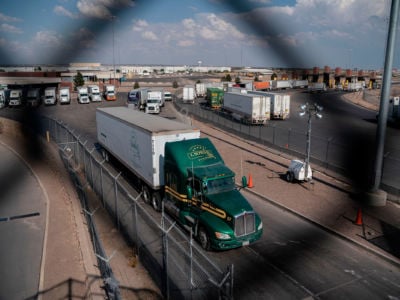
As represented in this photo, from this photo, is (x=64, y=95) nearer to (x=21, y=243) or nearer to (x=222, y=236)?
(x=21, y=243)

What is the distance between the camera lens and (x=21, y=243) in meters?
9.05

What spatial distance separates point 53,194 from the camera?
12688 millimetres

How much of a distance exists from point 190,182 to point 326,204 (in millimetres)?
5909

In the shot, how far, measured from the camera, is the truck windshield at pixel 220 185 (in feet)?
32.1

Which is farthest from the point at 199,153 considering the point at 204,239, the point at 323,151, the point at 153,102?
the point at 153,102

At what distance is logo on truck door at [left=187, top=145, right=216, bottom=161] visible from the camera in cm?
1089

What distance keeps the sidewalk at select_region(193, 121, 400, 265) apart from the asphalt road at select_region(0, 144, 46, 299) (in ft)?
27.0

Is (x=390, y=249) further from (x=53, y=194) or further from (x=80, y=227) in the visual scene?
(x=53, y=194)

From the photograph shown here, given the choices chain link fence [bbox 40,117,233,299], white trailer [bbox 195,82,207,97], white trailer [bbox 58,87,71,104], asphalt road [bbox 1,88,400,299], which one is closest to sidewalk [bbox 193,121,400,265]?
asphalt road [bbox 1,88,400,299]

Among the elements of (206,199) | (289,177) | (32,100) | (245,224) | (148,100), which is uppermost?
(32,100)

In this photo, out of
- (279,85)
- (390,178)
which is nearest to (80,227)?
(390,178)

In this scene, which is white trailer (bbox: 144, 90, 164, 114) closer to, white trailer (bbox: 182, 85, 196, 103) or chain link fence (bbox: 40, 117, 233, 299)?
white trailer (bbox: 182, 85, 196, 103)

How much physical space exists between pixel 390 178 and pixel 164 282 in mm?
13758

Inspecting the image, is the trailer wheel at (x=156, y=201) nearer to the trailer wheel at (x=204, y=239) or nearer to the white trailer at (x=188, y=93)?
the trailer wheel at (x=204, y=239)
